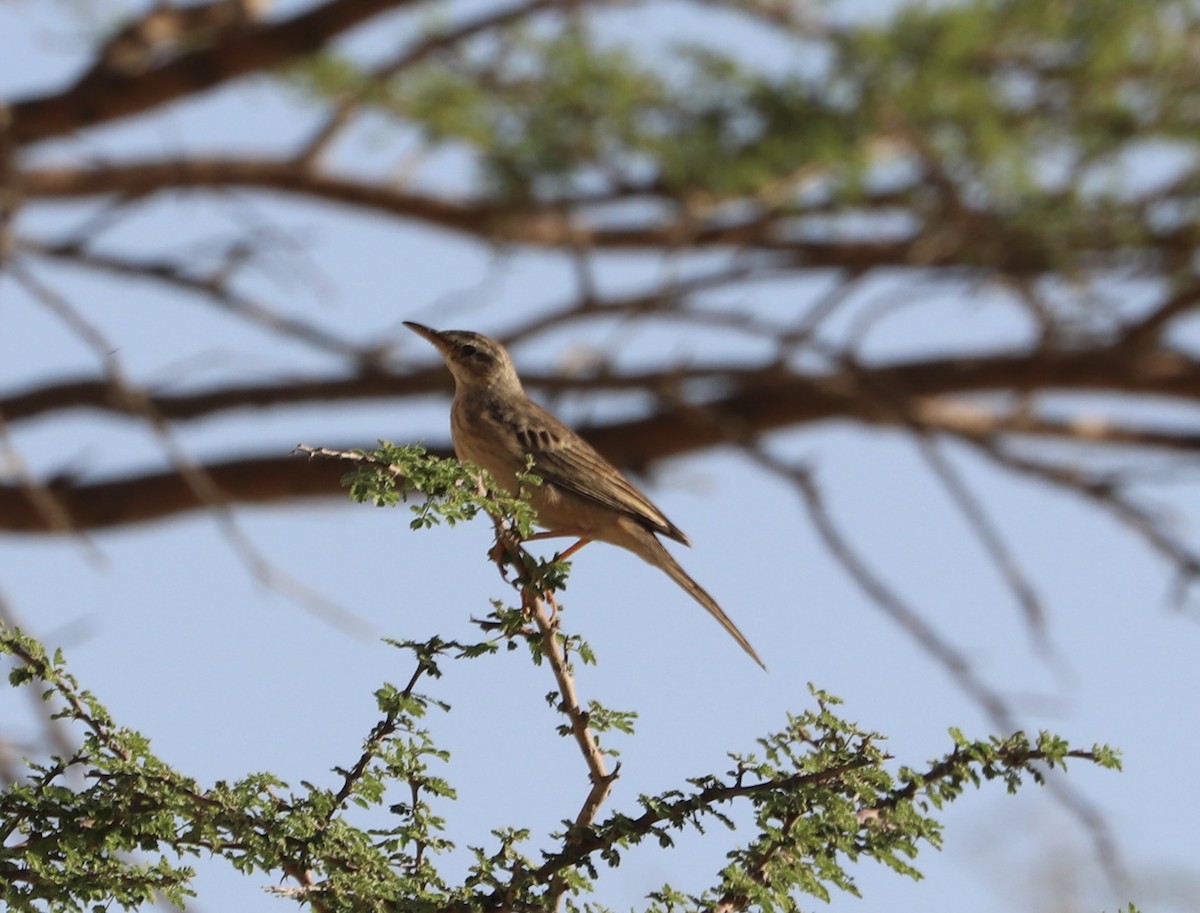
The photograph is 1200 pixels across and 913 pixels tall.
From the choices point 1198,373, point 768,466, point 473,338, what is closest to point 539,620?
point 473,338

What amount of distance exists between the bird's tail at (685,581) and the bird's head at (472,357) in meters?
1.22

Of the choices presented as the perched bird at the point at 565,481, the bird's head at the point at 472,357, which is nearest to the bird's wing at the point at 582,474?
the perched bird at the point at 565,481

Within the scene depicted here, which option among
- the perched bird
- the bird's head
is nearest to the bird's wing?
the perched bird

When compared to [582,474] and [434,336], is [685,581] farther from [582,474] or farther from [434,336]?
[434,336]

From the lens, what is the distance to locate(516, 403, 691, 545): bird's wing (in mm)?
5422

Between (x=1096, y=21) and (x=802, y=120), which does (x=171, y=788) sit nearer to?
(x=802, y=120)

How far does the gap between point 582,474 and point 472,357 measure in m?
1.33

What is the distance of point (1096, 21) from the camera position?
10.1 m

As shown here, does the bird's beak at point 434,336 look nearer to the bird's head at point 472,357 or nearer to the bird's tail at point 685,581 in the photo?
the bird's head at point 472,357

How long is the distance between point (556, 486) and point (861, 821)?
2.44 metres

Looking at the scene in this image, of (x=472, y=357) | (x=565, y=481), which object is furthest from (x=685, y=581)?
(x=472, y=357)

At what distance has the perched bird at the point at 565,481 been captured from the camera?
5.39 meters

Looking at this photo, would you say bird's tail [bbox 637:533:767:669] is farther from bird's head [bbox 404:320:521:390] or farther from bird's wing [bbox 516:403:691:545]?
bird's head [bbox 404:320:521:390]

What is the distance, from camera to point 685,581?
17.2ft
